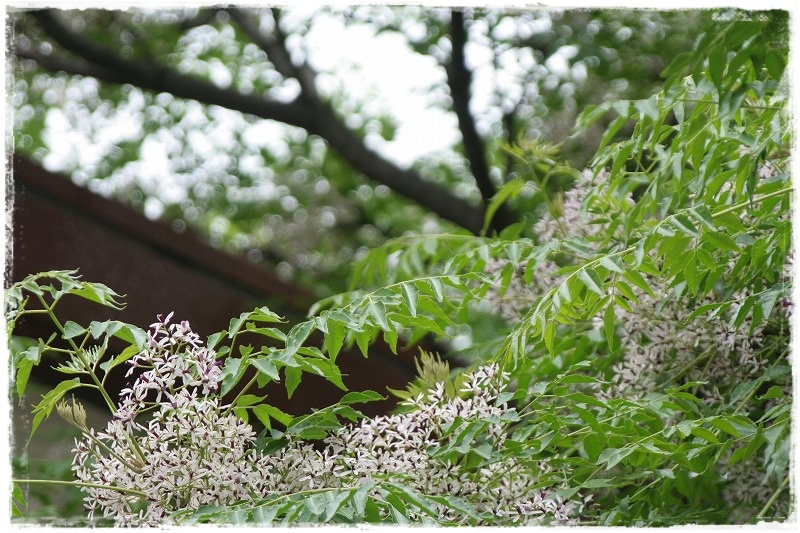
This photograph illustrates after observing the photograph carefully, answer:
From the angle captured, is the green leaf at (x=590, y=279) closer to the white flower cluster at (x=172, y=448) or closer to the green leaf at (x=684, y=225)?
the green leaf at (x=684, y=225)

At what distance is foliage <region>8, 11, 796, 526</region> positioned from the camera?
0.95 metres

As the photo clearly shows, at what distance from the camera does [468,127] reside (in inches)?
110

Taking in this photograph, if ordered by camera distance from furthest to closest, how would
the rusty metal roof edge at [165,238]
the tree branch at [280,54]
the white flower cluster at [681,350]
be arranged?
the tree branch at [280,54]
the rusty metal roof edge at [165,238]
the white flower cluster at [681,350]

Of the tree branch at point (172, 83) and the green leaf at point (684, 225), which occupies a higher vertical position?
the tree branch at point (172, 83)

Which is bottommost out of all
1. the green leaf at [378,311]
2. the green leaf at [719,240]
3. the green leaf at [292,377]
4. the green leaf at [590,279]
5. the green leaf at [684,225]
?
the green leaf at [292,377]

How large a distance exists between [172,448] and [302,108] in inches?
83.9

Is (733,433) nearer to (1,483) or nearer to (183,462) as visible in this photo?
(183,462)

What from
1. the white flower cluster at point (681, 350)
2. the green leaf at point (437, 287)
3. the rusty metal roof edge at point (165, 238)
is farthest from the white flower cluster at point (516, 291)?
the rusty metal roof edge at point (165, 238)

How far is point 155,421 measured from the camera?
3.22ft

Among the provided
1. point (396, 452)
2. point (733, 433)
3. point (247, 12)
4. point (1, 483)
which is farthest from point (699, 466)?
point (247, 12)

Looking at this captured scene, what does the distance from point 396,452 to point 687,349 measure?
458mm

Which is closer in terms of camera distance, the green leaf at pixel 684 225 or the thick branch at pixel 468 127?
the green leaf at pixel 684 225

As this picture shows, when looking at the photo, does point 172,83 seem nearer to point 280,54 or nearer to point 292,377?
point 280,54

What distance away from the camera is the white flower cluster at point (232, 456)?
38.2 inches
